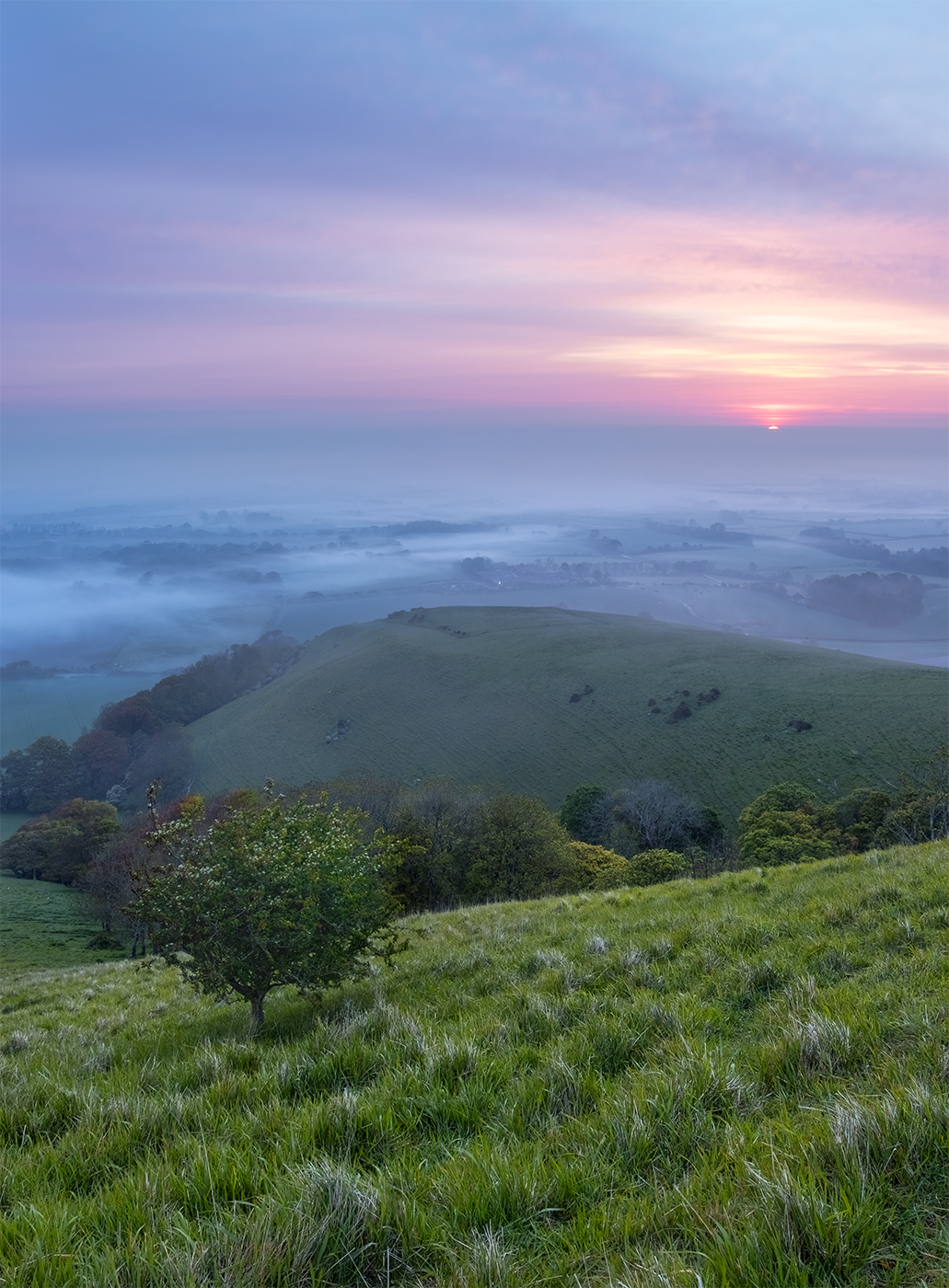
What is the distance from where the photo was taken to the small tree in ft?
26.5

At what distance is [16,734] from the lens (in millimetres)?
148500

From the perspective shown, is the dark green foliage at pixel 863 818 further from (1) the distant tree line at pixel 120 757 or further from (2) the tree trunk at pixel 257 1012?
(1) the distant tree line at pixel 120 757

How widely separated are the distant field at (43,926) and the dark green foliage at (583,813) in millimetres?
40741

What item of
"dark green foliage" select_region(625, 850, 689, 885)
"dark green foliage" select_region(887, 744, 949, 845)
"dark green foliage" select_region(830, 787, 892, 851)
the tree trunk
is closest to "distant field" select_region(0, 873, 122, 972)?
"dark green foliage" select_region(625, 850, 689, 885)

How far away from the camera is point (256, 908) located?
26.8ft

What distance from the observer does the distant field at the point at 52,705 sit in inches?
5827

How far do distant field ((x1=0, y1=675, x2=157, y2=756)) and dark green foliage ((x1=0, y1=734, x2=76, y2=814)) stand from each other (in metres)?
32.5

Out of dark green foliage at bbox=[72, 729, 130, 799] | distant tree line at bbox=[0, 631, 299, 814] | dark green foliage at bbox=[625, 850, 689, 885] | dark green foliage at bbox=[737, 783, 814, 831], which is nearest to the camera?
dark green foliage at bbox=[625, 850, 689, 885]

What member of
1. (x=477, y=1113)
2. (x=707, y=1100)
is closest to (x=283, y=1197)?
(x=477, y=1113)

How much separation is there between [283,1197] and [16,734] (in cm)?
17782

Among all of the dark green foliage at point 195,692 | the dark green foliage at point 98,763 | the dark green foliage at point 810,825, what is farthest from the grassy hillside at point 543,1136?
the dark green foliage at point 195,692

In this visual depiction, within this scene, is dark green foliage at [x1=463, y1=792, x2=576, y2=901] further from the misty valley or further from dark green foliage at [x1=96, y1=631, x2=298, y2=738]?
dark green foliage at [x1=96, y1=631, x2=298, y2=738]

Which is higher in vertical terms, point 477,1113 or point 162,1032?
point 477,1113

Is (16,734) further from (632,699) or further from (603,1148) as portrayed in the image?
(603,1148)
